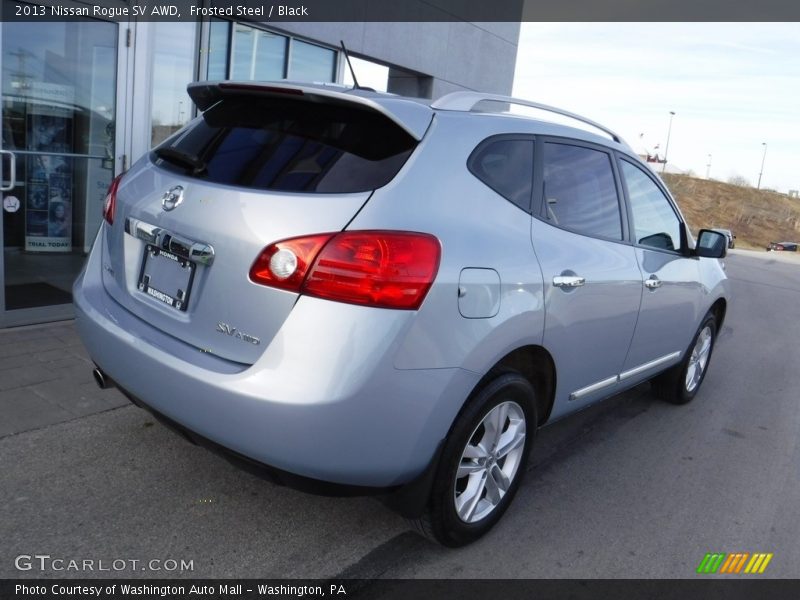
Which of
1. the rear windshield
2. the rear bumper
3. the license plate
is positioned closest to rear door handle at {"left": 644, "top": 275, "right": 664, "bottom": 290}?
the rear bumper

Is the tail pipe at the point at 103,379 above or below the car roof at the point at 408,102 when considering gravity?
below

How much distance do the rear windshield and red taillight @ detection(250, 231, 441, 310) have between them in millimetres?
212

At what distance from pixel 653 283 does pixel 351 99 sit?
89.4 inches

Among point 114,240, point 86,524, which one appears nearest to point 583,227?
point 114,240

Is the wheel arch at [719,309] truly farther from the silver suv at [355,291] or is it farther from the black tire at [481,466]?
the black tire at [481,466]

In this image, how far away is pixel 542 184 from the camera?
314 cm

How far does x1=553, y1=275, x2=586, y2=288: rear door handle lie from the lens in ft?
9.93

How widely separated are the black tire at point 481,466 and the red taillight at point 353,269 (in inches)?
24.2

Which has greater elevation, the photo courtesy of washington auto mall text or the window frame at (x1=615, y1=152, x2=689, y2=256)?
the window frame at (x1=615, y1=152, x2=689, y2=256)

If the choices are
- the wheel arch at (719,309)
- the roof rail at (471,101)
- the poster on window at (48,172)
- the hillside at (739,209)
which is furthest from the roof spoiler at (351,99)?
the hillside at (739,209)

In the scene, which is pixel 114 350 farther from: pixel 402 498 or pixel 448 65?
pixel 448 65

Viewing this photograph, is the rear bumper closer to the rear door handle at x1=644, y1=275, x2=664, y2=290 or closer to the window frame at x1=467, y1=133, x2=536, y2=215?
the window frame at x1=467, y1=133, x2=536, y2=215

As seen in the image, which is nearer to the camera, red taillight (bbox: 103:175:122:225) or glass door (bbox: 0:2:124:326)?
red taillight (bbox: 103:175:122:225)

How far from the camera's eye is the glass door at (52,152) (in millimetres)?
5254
